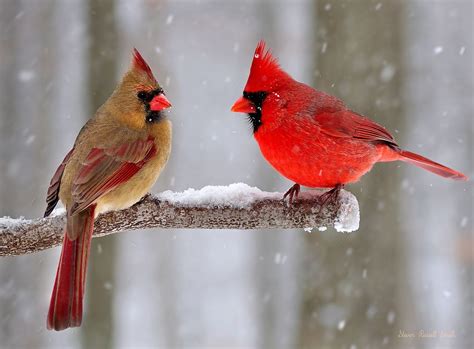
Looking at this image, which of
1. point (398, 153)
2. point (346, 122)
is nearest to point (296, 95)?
point (346, 122)

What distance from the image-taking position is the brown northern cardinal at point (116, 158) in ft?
8.44

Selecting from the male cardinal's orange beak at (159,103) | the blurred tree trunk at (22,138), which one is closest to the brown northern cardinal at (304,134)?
the male cardinal's orange beak at (159,103)

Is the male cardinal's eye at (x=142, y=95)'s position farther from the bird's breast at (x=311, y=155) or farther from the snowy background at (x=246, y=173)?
the snowy background at (x=246, y=173)

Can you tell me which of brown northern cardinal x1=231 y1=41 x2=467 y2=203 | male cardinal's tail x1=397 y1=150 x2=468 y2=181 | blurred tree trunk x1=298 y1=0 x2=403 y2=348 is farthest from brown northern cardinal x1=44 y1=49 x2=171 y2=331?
blurred tree trunk x1=298 y1=0 x2=403 y2=348

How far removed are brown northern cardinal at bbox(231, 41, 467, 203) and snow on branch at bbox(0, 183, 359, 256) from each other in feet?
0.28

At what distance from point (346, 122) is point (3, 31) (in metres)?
3.72

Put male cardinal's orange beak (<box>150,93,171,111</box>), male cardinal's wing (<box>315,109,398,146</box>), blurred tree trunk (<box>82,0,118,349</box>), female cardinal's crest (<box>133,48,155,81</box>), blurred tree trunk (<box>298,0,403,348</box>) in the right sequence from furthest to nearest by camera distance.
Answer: blurred tree trunk (<box>82,0,118,349</box>), blurred tree trunk (<box>298,0,403,348</box>), male cardinal's wing (<box>315,109,398,146</box>), male cardinal's orange beak (<box>150,93,171,111</box>), female cardinal's crest (<box>133,48,155,81</box>)

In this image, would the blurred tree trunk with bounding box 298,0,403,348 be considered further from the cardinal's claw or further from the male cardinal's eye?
the male cardinal's eye

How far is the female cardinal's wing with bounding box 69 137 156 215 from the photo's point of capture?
2615mm

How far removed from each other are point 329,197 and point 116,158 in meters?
0.85

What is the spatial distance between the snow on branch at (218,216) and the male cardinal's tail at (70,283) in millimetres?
160

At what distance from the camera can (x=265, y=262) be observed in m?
9.20

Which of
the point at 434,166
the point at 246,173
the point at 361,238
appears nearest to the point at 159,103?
the point at 434,166

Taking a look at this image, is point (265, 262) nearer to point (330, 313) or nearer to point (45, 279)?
point (45, 279)
